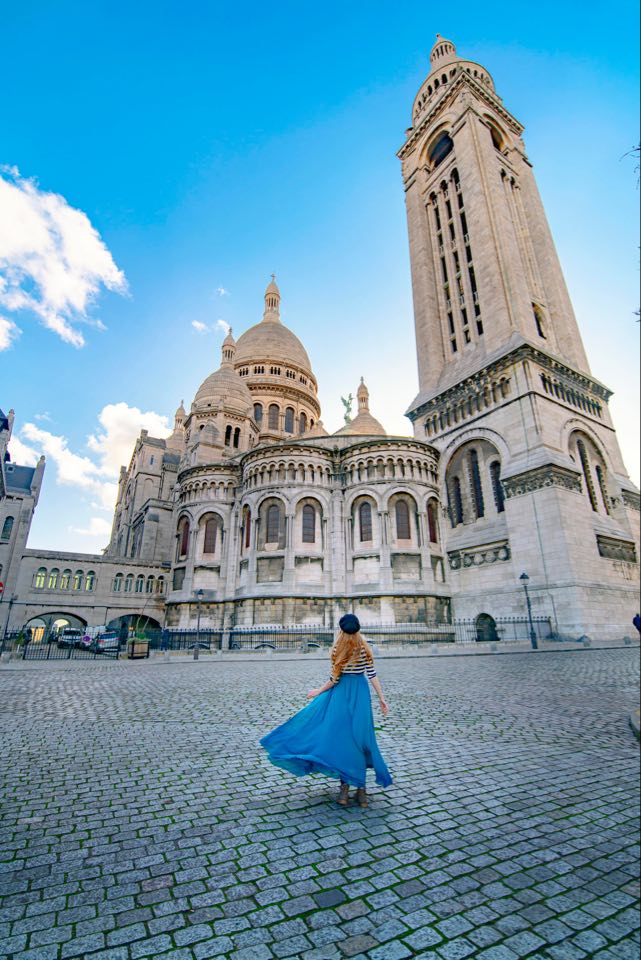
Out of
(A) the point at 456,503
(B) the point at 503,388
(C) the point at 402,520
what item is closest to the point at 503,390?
(B) the point at 503,388

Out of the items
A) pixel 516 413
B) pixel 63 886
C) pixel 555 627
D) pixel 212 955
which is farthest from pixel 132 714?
pixel 516 413

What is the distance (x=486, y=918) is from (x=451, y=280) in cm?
4021

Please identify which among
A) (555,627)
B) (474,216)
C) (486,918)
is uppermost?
(474,216)

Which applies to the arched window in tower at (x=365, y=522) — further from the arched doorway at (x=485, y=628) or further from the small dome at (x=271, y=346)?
the small dome at (x=271, y=346)

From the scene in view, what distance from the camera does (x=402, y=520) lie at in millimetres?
30094

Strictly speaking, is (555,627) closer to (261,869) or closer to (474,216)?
(261,869)

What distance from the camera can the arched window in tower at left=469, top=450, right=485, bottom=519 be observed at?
29797mm

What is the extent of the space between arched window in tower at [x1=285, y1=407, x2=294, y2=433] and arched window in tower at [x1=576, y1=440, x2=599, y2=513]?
30154 mm

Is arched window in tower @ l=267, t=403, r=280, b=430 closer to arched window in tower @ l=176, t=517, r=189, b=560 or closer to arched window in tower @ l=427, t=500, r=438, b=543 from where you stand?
arched window in tower @ l=176, t=517, r=189, b=560

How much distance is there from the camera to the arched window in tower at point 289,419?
5244cm

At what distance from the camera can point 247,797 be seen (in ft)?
14.0

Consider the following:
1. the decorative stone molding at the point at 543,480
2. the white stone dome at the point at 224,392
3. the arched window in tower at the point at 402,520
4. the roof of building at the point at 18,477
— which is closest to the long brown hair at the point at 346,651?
the decorative stone molding at the point at 543,480

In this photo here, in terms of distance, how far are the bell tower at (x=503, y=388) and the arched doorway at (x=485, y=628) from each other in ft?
2.01

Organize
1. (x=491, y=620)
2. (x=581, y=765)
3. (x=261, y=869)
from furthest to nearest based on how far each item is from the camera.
Result: (x=491, y=620) → (x=581, y=765) → (x=261, y=869)
